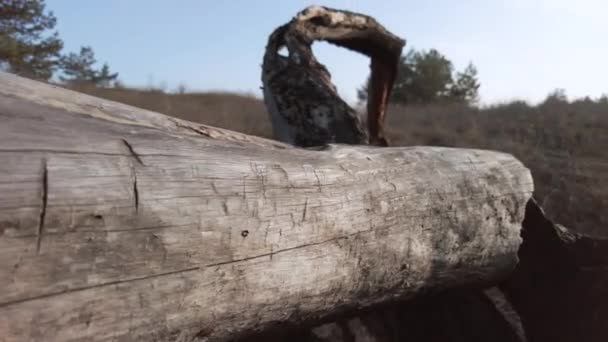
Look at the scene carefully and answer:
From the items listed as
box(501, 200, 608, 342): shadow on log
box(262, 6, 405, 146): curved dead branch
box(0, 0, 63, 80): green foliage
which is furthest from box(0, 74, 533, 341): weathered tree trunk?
box(0, 0, 63, 80): green foliage

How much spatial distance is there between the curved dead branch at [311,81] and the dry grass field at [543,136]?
3.68 metres

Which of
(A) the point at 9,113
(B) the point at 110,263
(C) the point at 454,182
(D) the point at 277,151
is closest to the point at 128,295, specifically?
(B) the point at 110,263

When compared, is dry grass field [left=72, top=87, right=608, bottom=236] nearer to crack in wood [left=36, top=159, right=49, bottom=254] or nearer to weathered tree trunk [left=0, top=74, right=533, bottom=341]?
weathered tree trunk [left=0, top=74, right=533, bottom=341]

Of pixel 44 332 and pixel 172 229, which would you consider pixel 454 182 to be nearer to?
pixel 172 229

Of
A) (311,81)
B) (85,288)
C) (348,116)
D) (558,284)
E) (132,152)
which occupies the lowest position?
(558,284)

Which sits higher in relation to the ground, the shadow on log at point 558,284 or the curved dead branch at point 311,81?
the curved dead branch at point 311,81

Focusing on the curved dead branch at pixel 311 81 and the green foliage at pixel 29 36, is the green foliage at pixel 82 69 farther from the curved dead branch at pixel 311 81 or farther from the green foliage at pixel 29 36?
the curved dead branch at pixel 311 81

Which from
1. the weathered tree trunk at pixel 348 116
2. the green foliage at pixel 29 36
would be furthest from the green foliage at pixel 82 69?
the weathered tree trunk at pixel 348 116

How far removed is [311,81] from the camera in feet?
11.2

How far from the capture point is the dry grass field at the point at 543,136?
23.2 ft

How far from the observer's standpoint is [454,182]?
2365 millimetres

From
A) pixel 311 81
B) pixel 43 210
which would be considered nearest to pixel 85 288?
pixel 43 210

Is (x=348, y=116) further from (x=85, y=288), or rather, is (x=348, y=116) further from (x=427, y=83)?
(x=427, y=83)

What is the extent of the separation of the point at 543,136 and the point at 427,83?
13244 millimetres
